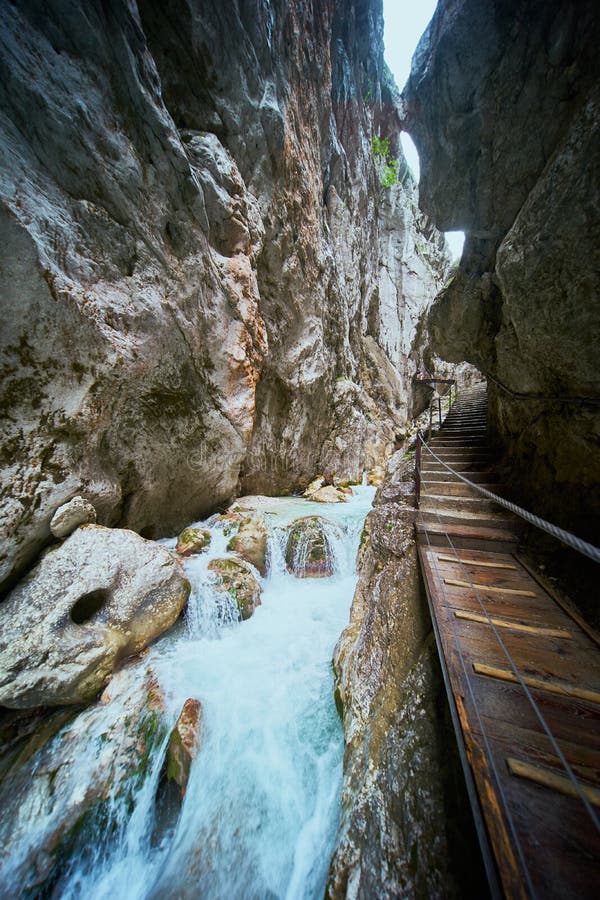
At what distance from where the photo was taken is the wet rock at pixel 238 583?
534 cm

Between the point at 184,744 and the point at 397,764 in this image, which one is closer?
the point at 397,764

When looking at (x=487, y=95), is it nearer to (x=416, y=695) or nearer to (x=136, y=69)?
(x=136, y=69)

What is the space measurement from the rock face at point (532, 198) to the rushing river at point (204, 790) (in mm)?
3956

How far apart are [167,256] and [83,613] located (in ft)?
21.6

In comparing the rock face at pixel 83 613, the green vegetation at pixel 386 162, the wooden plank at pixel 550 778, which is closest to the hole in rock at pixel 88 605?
the rock face at pixel 83 613

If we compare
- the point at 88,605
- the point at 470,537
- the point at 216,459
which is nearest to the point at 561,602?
the point at 470,537

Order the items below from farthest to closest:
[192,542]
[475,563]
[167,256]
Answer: [192,542] < [167,256] < [475,563]

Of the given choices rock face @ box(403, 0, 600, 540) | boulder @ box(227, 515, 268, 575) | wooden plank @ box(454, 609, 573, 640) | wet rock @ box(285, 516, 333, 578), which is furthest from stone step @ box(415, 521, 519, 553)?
boulder @ box(227, 515, 268, 575)

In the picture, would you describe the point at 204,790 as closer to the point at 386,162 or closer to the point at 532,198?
the point at 532,198

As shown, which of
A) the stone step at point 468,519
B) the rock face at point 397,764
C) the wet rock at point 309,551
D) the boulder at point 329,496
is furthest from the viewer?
the boulder at point 329,496

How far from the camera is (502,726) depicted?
5.36ft

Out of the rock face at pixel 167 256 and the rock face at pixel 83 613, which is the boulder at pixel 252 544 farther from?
the rock face at pixel 167 256

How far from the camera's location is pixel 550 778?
4.52 ft

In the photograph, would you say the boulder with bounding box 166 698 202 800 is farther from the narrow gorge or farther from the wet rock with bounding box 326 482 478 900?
the wet rock with bounding box 326 482 478 900
